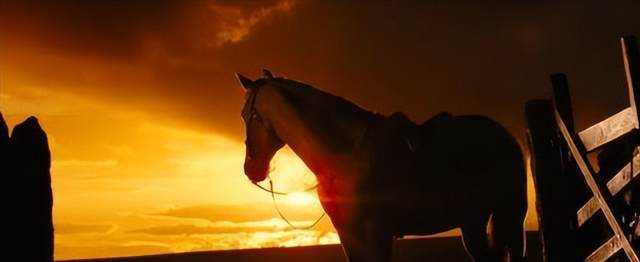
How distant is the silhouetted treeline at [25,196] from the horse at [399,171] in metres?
2.23

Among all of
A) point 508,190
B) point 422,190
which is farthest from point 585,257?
point 422,190

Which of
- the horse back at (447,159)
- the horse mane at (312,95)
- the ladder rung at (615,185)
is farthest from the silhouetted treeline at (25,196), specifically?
the ladder rung at (615,185)

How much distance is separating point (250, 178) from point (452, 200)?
2.40 meters

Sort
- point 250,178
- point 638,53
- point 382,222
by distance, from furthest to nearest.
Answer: point 250,178 → point 382,222 → point 638,53

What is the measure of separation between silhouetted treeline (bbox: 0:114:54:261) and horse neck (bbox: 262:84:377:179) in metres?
2.49

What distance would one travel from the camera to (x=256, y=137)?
9.80m

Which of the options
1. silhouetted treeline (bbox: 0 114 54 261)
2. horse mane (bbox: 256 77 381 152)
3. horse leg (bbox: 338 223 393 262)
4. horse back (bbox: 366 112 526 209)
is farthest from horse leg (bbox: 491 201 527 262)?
silhouetted treeline (bbox: 0 114 54 261)

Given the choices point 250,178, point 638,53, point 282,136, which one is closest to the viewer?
point 638,53

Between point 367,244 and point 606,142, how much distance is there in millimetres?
2339

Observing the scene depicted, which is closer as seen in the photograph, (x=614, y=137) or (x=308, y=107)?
(x=614, y=137)

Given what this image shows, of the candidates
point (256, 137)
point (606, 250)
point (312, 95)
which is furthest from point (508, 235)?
point (256, 137)

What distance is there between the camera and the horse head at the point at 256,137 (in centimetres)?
962

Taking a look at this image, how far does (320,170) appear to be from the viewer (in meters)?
9.02

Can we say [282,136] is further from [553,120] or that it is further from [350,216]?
[553,120]
